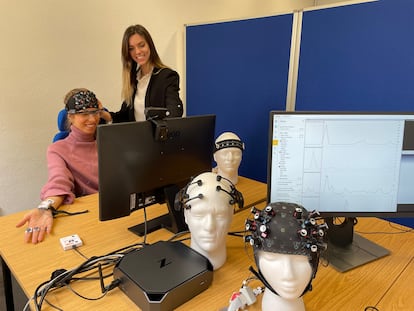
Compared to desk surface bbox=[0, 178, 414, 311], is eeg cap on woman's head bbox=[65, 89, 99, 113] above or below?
above

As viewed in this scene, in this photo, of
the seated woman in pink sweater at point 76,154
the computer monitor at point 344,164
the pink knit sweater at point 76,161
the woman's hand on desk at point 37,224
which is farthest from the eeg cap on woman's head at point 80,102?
the computer monitor at point 344,164

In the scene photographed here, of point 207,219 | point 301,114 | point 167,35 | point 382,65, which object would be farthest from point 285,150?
point 167,35

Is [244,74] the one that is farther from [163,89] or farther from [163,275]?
[163,275]

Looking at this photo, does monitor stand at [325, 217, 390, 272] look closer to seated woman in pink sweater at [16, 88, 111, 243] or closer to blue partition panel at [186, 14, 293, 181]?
seated woman in pink sweater at [16, 88, 111, 243]

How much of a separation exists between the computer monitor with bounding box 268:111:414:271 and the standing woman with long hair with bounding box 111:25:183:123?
43.0 inches

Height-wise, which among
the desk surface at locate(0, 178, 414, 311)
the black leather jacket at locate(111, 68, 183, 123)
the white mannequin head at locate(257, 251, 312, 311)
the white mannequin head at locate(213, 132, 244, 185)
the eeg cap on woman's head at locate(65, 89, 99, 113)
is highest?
the black leather jacket at locate(111, 68, 183, 123)

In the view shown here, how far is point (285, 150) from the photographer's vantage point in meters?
1.04

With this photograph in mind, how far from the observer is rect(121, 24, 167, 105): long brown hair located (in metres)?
2.12

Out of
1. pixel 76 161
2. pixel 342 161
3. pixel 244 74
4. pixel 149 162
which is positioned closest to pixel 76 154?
pixel 76 161

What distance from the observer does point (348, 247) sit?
112 cm

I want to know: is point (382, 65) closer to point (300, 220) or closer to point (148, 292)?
point (300, 220)

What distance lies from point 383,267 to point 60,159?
143 cm

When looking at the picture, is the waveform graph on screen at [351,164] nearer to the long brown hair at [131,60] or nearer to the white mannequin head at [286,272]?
the white mannequin head at [286,272]

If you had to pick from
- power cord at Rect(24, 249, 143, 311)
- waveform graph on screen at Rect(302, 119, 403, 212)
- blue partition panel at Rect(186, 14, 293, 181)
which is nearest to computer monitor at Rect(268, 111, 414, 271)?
waveform graph on screen at Rect(302, 119, 403, 212)
